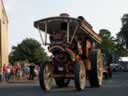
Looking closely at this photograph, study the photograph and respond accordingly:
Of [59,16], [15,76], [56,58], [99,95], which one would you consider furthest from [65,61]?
[15,76]

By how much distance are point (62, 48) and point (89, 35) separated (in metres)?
2.90

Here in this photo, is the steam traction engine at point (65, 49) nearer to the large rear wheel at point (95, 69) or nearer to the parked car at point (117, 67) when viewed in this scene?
the large rear wheel at point (95, 69)

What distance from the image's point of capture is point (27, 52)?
16375 centimetres

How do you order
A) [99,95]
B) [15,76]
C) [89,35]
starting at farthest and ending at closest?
1. [15,76]
2. [89,35]
3. [99,95]

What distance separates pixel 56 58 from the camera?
28.2 metres

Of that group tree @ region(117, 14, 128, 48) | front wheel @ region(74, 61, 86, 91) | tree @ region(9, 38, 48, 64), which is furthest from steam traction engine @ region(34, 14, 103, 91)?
tree @ region(9, 38, 48, 64)

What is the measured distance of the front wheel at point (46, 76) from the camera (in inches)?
1104

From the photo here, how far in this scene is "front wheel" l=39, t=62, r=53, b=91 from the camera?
28.0 m

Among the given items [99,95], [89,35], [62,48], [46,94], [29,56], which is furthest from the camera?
[29,56]

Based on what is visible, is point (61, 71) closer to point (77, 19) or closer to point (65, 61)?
point (65, 61)

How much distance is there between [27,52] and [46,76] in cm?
13569

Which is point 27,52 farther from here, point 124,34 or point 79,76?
point 79,76

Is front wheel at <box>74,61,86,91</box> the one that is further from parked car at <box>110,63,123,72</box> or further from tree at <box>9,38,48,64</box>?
tree at <box>9,38,48,64</box>

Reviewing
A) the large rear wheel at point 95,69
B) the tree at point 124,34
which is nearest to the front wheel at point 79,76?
the large rear wheel at point 95,69
